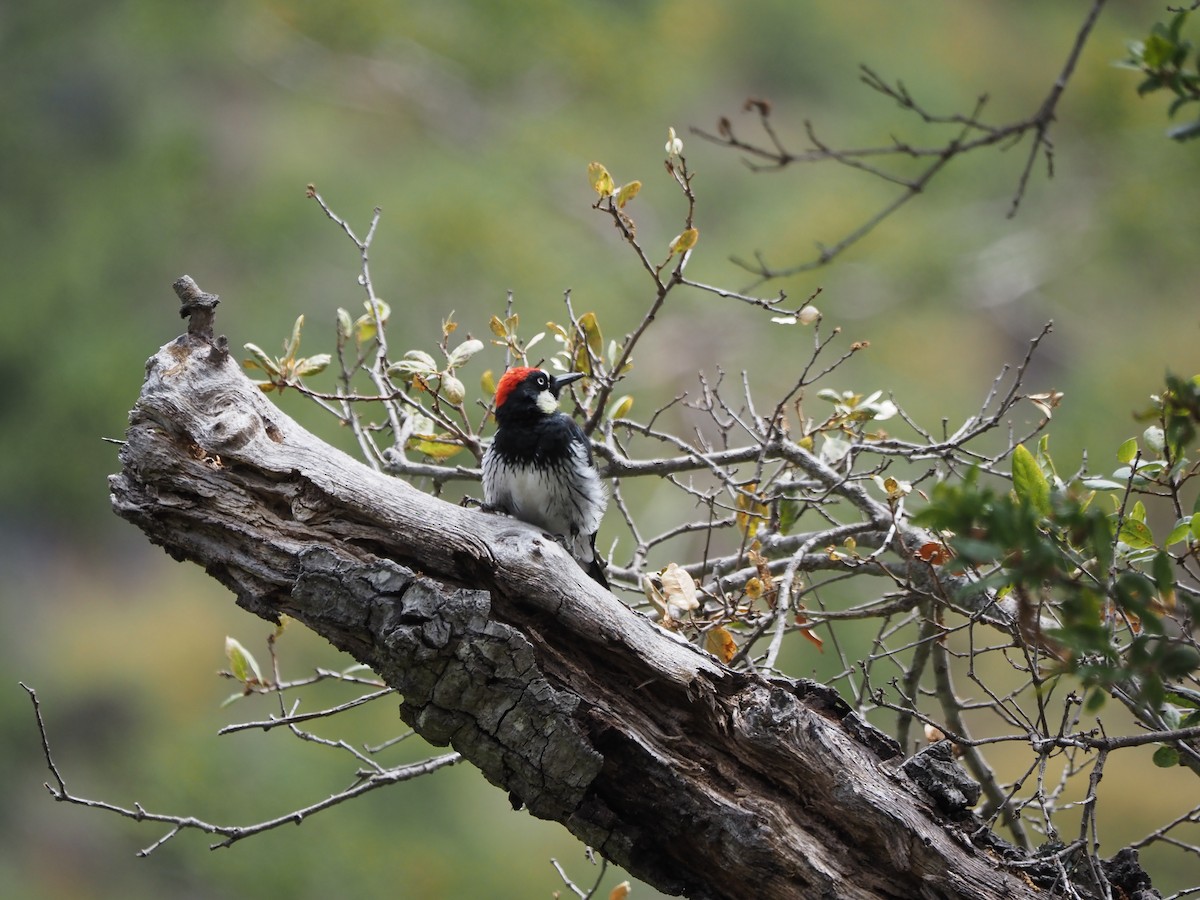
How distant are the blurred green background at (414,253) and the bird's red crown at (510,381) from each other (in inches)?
260

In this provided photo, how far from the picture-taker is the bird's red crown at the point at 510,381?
3.57m

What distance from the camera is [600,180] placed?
3.13 meters

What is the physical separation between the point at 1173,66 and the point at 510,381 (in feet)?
7.08

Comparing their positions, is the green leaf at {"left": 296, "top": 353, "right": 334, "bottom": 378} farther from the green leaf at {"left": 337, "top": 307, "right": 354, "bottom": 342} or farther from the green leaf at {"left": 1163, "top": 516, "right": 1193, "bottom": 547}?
the green leaf at {"left": 1163, "top": 516, "right": 1193, "bottom": 547}

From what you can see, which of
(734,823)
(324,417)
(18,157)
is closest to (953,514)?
(734,823)

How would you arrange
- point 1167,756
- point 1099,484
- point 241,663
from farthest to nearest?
point 241,663 < point 1099,484 < point 1167,756

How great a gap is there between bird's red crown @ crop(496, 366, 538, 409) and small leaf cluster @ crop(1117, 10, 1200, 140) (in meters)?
2.06

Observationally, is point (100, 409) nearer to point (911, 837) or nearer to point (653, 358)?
point (653, 358)

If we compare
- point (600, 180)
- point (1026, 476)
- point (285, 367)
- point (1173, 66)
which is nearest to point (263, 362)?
point (285, 367)

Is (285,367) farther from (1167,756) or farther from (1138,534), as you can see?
(1167,756)

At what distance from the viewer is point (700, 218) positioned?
47.0ft

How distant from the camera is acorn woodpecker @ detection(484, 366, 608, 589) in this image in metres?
3.52

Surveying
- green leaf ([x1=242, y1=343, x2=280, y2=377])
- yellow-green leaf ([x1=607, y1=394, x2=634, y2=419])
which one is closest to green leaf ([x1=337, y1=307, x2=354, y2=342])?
green leaf ([x1=242, y1=343, x2=280, y2=377])

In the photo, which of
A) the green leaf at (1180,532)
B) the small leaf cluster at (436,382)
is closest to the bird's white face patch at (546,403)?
the small leaf cluster at (436,382)
